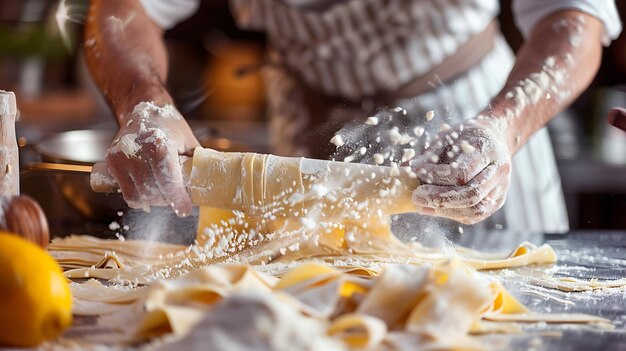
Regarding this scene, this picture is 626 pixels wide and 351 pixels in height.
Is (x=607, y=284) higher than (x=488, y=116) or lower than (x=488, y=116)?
lower

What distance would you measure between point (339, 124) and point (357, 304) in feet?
1.28

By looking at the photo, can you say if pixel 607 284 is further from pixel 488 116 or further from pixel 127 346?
pixel 127 346

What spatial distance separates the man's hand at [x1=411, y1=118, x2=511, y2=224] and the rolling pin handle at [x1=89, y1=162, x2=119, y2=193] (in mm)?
383

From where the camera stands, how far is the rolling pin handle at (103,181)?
1029mm

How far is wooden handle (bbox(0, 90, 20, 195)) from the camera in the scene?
3.07ft

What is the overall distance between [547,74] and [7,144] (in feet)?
2.54

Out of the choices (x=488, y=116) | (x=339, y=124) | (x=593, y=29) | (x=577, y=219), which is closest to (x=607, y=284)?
(x=488, y=116)

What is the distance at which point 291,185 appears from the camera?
0.98 meters

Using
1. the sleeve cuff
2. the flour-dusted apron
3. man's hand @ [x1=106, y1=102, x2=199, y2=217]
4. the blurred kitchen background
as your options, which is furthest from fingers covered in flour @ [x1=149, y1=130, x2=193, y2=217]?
the blurred kitchen background

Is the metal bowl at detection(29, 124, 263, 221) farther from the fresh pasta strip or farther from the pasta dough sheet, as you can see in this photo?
the fresh pasta strip

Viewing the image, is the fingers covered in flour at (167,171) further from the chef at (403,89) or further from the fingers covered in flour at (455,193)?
the fingers covered in flour at (455,193)

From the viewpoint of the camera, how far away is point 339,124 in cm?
107

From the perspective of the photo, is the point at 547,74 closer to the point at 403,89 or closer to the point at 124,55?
the point at 403,89

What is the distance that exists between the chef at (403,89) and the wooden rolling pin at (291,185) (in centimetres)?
2
